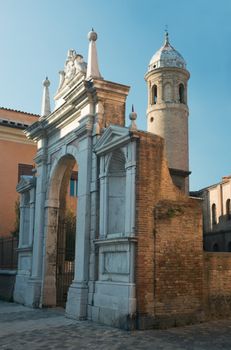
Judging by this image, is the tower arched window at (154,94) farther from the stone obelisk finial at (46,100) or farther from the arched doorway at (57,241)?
the arched doorway at (57,241)

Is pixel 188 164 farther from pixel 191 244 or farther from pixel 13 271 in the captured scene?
pixel 191 244

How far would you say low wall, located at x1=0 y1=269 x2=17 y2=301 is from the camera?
1777 cm

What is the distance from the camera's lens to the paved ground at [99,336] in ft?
27.1

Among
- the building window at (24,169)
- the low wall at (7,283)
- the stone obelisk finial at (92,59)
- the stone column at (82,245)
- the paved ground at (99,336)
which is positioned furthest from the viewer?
the building window at (24,169)

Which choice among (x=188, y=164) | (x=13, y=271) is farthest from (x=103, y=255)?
(x=188, y=164)

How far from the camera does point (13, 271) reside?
1811 cm

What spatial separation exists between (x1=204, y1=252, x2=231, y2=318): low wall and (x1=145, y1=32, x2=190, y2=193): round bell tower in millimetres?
27208

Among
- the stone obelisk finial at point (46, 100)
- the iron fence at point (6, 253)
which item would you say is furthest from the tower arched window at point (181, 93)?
the stone obelisk finial at point (46, 100)

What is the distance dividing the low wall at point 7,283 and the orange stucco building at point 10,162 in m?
4.34

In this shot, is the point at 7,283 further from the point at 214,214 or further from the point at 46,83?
the point at 214,214

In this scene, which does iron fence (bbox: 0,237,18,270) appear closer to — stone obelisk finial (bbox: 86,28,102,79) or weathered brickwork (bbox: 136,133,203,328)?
stone obelisk finial (bbox: 86,28,102,79)

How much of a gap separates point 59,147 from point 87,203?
11.0ft

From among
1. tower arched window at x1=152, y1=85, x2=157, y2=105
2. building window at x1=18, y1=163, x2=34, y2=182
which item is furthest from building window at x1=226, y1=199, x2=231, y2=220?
building window at x1=18, y1=163, x2=34, y2=182

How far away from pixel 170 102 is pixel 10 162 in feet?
72.9
